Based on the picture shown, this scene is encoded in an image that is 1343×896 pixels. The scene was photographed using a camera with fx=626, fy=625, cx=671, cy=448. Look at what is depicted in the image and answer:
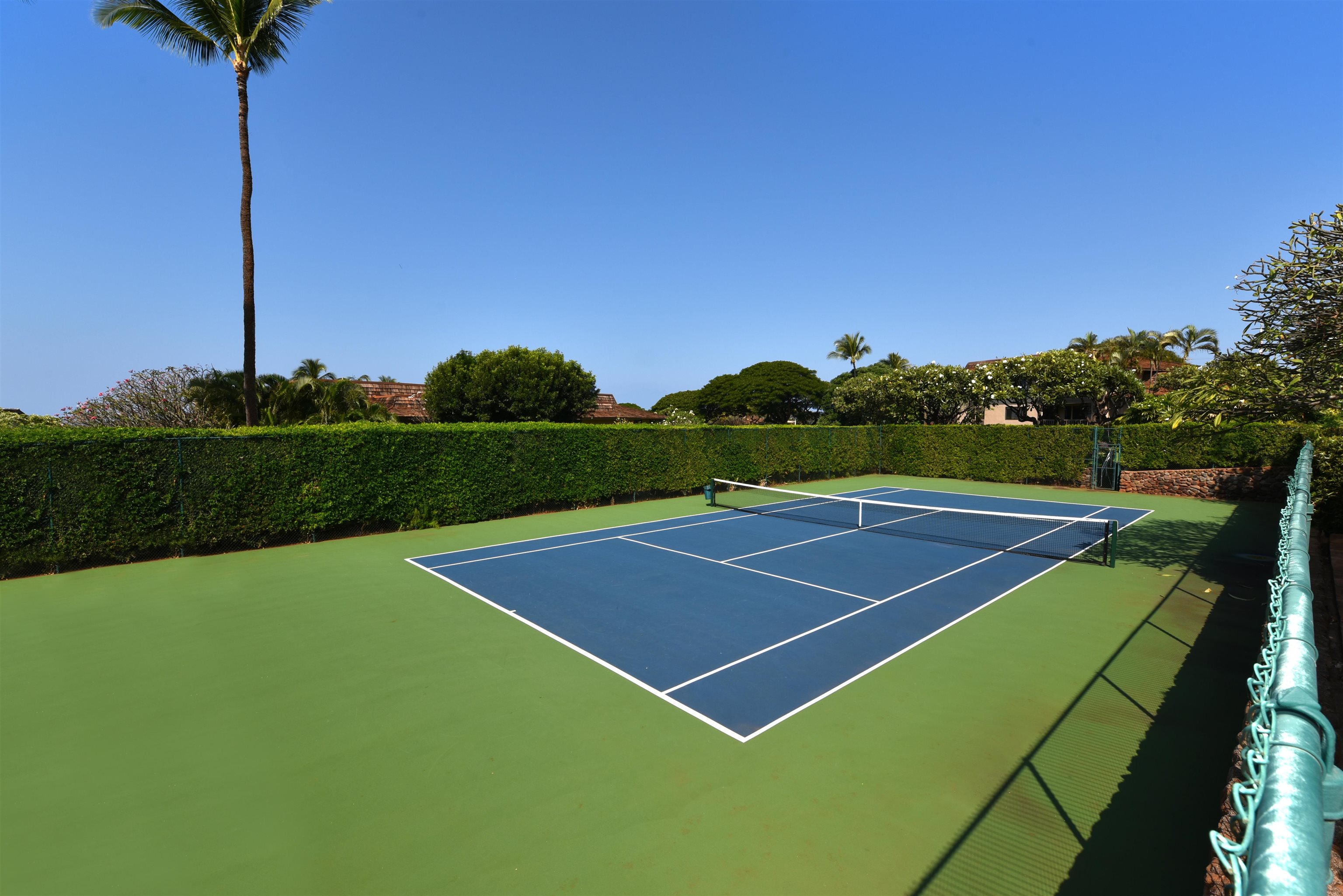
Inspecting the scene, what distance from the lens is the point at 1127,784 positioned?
459cm

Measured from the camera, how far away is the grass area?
12.6 ft

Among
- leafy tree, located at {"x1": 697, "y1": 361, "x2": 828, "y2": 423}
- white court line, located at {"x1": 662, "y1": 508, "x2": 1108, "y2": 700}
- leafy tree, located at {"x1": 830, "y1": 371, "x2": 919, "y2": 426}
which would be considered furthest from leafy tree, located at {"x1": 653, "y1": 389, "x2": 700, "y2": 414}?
white court line, located at {"x1": 662, "y1": 508, "x2": 1108, "y2": 700}

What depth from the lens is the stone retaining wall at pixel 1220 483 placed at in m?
19.8

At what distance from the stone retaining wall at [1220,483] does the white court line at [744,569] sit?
18.4 m

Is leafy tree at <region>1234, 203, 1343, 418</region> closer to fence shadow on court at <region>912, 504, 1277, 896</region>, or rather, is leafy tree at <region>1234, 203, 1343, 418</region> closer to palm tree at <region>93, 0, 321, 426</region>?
fence shadow on court at <region>912, 504, 1277, 896</region>

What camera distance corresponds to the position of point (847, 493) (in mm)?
23406

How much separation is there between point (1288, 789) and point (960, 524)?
15.8 metres

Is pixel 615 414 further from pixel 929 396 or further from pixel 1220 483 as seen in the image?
pixel 1220 483

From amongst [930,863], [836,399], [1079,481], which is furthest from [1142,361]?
[930,863]

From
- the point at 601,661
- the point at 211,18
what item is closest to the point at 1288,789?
the point at 601,661

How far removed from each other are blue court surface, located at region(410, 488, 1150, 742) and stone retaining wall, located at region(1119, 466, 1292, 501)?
46.0 ft

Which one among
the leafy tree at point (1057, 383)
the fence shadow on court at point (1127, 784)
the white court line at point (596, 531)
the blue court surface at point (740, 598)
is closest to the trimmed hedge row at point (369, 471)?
the white court line at point (596, 531)

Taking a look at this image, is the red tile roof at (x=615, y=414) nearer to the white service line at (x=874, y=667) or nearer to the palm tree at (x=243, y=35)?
the palm tree at (x=243, y=35)

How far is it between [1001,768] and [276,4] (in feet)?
63.1
